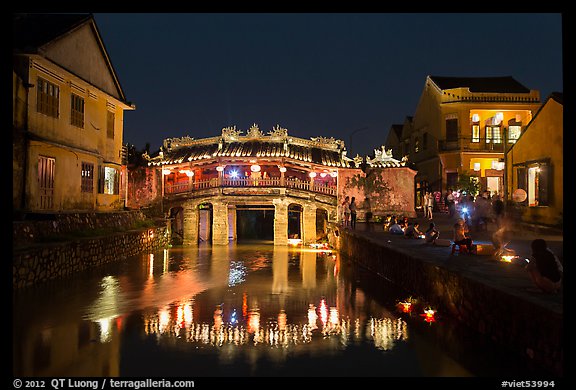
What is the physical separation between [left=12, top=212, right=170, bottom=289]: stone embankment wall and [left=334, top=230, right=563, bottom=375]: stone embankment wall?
9851mm

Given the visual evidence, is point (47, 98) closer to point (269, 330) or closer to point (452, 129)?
point (269, 330)

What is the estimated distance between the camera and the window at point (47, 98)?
57.8ft

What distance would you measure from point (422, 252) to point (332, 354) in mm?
6687

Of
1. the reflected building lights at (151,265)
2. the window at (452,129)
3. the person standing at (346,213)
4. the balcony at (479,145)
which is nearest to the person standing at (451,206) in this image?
the balcony at (479,145)

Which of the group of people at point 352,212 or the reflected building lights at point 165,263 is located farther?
the group of people at point 352,212

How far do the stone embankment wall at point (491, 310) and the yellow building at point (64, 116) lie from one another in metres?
12.8

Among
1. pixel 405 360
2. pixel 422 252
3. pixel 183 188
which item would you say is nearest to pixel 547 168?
pixel 422 252

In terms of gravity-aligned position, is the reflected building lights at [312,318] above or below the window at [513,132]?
below

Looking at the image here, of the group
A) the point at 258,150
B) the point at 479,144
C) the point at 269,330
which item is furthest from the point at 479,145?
the point at 269,330

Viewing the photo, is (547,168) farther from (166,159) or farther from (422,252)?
(166,159)

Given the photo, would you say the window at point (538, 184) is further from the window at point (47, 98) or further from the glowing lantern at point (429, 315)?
the window at point (47, 98)

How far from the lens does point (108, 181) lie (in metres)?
24.4

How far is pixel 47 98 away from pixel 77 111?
242cm

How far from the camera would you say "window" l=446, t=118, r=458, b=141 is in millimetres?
34000
